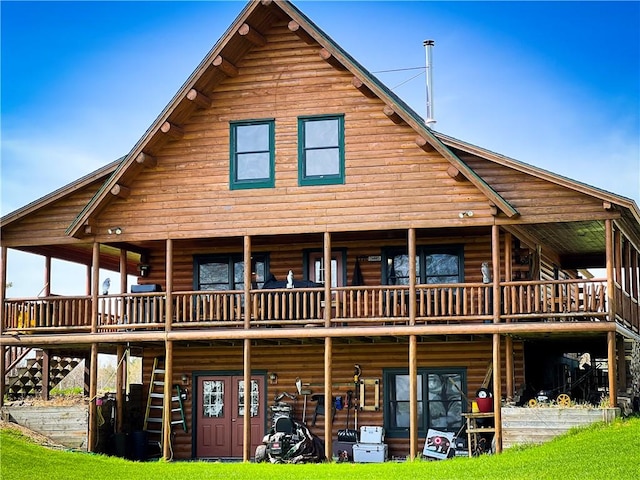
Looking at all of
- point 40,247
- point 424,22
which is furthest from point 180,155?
point 424,22

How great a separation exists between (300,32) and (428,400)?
1059 centimetres

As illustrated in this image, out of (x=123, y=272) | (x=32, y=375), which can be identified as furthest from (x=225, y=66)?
(x=32, y=375)

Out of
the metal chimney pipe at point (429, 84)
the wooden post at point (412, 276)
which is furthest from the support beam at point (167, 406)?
the metal chimney pipe at point (429, 84)

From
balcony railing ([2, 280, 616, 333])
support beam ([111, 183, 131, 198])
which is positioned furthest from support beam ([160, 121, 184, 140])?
balcony railing ([2, 280, 616, 333])

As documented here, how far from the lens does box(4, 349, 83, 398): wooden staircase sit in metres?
35.7

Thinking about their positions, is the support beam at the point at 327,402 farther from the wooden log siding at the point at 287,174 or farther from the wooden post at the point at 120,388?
the wooden post at the point at 120,388

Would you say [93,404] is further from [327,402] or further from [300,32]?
[300,32]

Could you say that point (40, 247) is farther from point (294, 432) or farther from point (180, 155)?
point (294, 432)

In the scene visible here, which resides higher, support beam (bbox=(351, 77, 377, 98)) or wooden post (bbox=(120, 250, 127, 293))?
support beam (bbox=(351, 77, 377, 98))

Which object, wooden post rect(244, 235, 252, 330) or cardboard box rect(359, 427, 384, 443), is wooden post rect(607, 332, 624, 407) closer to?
cardboard box rect(359, 427, 384, 443)

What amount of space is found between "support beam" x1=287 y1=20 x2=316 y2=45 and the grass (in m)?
10.9

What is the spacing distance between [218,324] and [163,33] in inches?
597

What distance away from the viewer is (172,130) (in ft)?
101

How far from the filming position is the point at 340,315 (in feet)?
101
